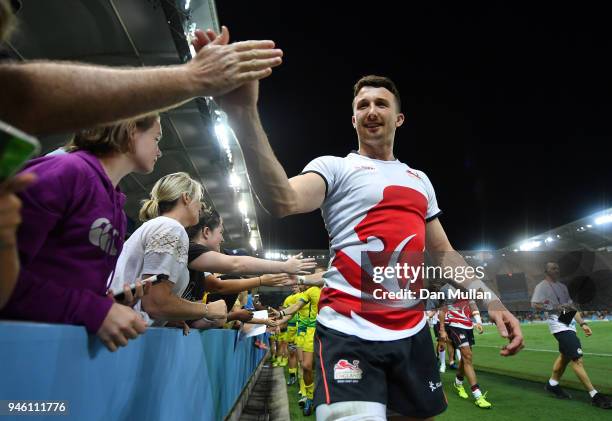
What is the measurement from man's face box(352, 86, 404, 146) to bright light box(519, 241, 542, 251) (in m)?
53.3

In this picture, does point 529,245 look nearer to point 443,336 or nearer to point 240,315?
point 443,336

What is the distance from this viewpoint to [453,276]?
2.41 m

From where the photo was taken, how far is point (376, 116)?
Answer: 7.71 ft

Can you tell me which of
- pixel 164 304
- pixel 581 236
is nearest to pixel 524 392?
pixel 164 304

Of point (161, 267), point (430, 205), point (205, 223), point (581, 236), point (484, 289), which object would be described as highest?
point (581, 236)

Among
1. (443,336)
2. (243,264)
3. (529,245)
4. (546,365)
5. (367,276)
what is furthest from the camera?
(529,245)

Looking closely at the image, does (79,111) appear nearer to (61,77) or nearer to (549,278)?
(61,77)

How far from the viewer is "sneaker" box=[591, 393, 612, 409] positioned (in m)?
6.08

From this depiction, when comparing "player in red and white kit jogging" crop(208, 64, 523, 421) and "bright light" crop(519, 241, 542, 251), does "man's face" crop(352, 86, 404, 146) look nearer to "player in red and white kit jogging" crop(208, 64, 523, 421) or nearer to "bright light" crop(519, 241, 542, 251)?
"player in red and white kit jogging" crop(208, 64, 523, 421)

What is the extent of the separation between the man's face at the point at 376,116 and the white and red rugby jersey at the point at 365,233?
155 mm

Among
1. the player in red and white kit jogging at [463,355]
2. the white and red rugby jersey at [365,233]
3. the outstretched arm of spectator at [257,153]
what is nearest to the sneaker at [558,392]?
the player in red and white kit jogging at [463,355]

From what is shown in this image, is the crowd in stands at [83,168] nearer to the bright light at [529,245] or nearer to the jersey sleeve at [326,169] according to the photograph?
the jersey sleeve at [326,169]

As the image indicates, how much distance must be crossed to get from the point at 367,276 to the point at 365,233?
8.0 inches

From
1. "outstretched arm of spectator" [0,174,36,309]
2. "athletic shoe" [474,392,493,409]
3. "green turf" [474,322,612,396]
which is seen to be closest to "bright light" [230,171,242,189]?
"green turf" [474,322,612,396]
